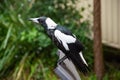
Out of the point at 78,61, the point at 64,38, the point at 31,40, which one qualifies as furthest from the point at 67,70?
the point at 31,40

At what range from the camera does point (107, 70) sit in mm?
4395

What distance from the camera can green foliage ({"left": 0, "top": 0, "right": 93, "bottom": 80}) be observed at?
13.7ft

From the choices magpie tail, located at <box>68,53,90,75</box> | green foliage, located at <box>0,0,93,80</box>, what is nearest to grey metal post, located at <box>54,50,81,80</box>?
magpie tail, located at <box>68,53,90,75</box>

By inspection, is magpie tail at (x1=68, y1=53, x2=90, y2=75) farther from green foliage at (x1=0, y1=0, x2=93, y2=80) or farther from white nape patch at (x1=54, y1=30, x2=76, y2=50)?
green foliage at (x1=0, y1=0, x2=93, y2=80)

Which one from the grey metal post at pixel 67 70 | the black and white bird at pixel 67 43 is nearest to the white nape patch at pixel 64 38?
the black and white bird at pixel 67 43

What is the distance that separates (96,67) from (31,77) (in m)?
0.75

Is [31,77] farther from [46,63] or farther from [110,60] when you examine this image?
[110,60]

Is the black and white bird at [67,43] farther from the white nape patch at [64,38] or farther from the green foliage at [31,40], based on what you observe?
the green foliage at [31,40]

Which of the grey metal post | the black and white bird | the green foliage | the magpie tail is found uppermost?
the black and white bird

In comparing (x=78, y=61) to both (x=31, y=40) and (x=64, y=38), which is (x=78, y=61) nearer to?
(x=64, y=38)

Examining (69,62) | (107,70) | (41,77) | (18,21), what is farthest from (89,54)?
(69,62)

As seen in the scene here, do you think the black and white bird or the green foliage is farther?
the green foliage

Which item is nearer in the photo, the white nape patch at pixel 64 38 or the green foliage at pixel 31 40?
the white nape patch at pixel 64 38

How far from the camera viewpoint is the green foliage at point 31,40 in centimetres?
418
